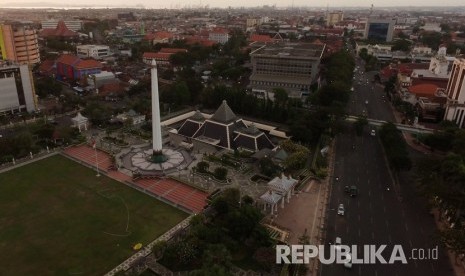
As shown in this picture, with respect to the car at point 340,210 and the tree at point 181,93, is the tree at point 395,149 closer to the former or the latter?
the car at point 340,210

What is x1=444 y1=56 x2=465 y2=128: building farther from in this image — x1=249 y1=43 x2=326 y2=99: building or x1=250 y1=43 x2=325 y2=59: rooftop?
x1=250 y1=43 x2=325 y2=59: rooftop

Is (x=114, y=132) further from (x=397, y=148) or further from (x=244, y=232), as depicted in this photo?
(x=397, y=148)

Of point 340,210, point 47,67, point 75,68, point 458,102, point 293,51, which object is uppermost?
point 293,51

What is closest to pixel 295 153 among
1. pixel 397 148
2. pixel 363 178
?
pixel 363 178

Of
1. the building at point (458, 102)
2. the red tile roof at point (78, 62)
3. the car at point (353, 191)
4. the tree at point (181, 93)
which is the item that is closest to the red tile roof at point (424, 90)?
the building at point (458, 102)

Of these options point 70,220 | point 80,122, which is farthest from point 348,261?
point 80,122

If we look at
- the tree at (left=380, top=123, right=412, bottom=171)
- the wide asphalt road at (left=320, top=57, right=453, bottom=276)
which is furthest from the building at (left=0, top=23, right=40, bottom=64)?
the tree at (left=380, top=123, right=412, bottom=171)

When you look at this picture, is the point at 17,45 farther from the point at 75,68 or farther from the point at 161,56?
the point at 161,56
